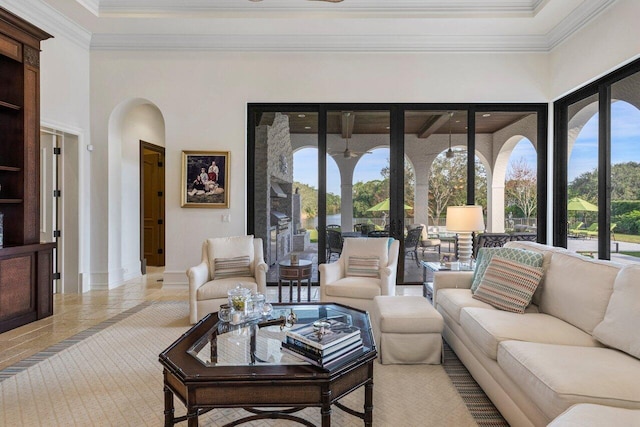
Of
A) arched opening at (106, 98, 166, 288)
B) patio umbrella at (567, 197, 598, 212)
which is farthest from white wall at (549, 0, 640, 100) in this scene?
arched opening at (106, 98, 166, 288)

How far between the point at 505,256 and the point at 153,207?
263 inches

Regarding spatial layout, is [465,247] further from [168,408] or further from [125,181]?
[125,181]

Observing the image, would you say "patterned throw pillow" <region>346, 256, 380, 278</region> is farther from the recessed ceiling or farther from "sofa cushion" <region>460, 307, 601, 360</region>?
the recessed ceiling

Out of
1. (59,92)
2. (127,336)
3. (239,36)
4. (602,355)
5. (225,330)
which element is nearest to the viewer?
(602,355)

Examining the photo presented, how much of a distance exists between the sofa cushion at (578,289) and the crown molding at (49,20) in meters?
6.38

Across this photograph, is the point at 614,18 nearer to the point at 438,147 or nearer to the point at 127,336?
the point at 438,147

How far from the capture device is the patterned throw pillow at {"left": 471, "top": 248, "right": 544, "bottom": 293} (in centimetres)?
288

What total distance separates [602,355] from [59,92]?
6365 mm

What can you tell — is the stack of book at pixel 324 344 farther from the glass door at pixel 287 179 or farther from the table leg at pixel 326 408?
the glass door at pixel 287 179

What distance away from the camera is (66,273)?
17.1 feet

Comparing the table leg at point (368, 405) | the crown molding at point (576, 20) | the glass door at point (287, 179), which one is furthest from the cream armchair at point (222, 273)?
the crown molding at point (576, 20)

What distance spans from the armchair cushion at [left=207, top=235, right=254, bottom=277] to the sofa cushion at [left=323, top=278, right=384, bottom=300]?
1027 mm

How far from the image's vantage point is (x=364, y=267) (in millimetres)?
4164

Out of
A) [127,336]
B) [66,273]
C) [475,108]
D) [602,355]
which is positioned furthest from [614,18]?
[66,273]
